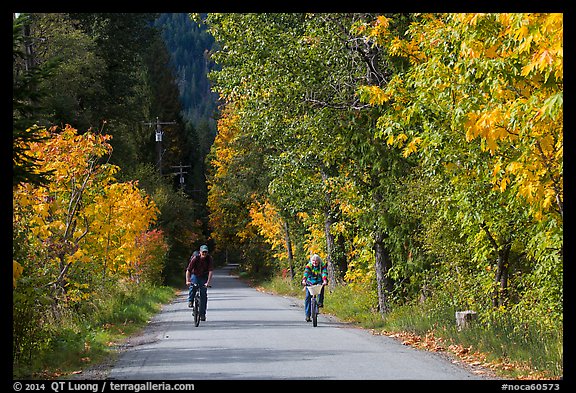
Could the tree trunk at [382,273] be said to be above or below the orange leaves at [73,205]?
below

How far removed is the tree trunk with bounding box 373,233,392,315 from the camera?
22.3 meters

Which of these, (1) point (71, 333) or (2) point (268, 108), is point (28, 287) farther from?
(2) point (268, 108)

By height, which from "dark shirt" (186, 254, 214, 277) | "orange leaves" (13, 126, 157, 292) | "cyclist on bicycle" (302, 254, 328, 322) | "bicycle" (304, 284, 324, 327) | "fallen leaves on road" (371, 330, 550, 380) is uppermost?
"orange leaves" (13, 126, 157, 292)

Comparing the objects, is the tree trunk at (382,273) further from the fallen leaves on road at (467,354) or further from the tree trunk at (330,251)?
the tree trunk at (330,251)

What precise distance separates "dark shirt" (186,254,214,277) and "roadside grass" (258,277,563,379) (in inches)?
153

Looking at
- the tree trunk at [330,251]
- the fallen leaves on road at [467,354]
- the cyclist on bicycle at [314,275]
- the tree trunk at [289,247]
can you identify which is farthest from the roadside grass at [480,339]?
the tree trunk at [289,247]

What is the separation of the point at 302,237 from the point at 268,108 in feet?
71.9

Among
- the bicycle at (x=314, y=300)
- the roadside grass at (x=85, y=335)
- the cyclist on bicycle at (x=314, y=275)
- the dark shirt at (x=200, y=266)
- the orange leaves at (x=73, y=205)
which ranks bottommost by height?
the roadside grass at (x=85, y=335)

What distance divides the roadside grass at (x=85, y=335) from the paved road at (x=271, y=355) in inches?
23.1

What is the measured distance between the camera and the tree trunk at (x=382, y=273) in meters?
22.3

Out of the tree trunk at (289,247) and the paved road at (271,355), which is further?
the tree trunk at (289,247)

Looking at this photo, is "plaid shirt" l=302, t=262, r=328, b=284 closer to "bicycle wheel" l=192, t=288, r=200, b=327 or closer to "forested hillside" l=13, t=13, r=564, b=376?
"forested hillside" l=13, t=13, r=564, b=376

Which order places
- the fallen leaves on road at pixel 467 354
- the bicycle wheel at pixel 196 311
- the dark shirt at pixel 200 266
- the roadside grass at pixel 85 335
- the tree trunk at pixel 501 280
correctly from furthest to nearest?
the dark shirt at pixel 200 266 < the bicycle wheel at pixel 196 311 < the tree trunk at pixel 501 280 < the roadside grass at pixel 85 335 < the fallen leaves on road at pixel 467 354

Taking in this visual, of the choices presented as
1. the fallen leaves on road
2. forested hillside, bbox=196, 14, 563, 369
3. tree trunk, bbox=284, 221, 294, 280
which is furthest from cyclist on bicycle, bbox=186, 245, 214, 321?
tree trunk, bbox=284, 221, 294, 280
